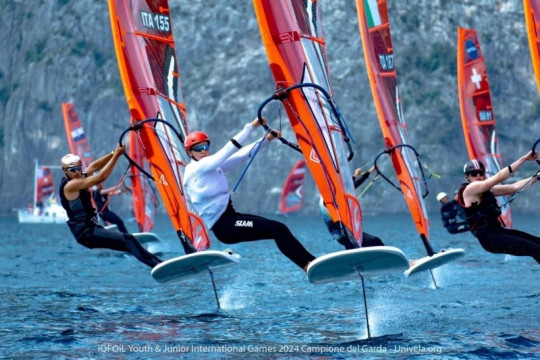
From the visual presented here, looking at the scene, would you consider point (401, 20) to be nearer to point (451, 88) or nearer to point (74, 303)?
point (451, 88)

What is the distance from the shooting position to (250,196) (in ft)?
338

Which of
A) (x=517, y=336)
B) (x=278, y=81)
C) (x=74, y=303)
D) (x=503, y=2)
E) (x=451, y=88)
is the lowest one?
(x=517, y=336)

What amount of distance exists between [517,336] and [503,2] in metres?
96.9

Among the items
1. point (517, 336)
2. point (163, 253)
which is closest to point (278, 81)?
point (517, 336)

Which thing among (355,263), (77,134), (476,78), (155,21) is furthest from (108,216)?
(77,134)

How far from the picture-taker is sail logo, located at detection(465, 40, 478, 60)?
89.5 feet

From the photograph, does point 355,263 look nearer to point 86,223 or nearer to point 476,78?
point 86,223

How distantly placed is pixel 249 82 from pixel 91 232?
89.6 metres

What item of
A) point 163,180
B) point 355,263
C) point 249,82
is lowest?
point 355,263

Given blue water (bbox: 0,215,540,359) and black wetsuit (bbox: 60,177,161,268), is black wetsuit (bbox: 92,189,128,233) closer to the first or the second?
blue water (bbox: 0,215,540,359)

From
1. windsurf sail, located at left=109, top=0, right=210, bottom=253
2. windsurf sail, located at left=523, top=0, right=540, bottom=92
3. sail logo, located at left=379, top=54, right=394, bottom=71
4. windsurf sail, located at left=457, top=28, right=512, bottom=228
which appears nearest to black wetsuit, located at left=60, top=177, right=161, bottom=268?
windsurf sail, located at left=109, top=0, right=210, bottom=253

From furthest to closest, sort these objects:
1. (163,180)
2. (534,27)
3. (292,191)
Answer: (292,191) → (163,180) → (534,27)

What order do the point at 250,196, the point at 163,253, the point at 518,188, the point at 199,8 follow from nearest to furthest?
1. the point at 518,188
2. the point at 163,253
3. the point at 250,196
4. the point at 199,8

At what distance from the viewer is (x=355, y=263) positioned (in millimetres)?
11469
